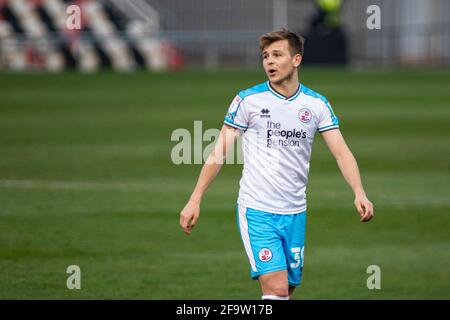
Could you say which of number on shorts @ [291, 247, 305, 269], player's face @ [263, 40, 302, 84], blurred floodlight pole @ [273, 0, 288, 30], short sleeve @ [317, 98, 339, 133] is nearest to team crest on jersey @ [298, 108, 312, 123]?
short sleeve @ [317, 98, 339, 133]

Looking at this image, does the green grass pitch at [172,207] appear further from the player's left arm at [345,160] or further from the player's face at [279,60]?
the player's face at [279,60]

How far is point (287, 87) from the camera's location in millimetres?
7633

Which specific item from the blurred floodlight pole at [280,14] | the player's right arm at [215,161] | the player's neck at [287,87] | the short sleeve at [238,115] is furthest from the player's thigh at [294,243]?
the blurred floodlight pole at [280,14]

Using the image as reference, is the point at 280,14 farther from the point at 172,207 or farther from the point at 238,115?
the point at 238,115

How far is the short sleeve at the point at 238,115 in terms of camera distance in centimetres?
762

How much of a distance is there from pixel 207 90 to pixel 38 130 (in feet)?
27.4

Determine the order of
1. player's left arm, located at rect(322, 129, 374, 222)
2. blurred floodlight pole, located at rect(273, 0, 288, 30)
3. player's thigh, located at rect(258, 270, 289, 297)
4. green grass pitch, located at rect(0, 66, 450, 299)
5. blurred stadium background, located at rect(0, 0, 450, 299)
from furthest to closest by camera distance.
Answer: blurred floodlight pole, located at rect(273, 0, 288, 30), blurred stadium background, located at rect(0, 0, 450, 299), green grass pitch, located at rect(0, 66, 450, 299), player's left arm, located at rect(322, 129, 374, 222), player's thigh, located at rect(258, 270, 289, 297)

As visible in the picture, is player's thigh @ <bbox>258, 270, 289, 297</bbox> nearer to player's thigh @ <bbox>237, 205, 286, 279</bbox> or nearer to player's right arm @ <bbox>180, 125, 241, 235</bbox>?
player's thigh @ <bbox>237, 205, 286, 279</bbox>

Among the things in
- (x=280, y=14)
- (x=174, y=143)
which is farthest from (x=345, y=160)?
(x=280, y=14)

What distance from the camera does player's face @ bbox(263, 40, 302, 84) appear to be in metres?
7.50

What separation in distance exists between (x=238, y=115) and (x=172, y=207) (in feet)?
21.0

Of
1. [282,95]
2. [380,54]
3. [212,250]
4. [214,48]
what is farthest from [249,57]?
[282,95]

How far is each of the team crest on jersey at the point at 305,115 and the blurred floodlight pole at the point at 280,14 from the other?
116 feet
